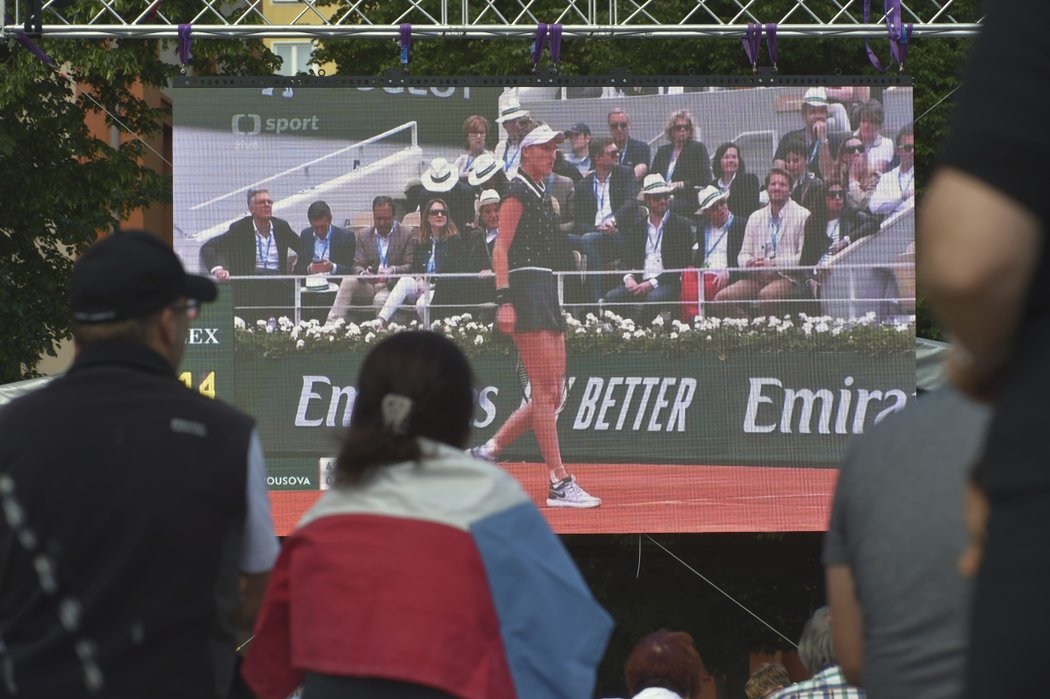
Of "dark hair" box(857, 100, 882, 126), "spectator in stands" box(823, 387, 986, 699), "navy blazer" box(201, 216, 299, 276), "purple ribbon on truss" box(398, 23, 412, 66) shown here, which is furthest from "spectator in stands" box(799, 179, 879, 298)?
"spectator in stands" box(823, 387, 986, 699)

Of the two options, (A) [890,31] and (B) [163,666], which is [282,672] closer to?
(B) [163,666]

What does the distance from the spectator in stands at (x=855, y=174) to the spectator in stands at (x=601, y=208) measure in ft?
3.94

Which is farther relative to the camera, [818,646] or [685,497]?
[685,497]

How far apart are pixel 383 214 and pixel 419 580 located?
615cm

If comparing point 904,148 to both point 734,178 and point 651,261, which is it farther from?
point 651,261

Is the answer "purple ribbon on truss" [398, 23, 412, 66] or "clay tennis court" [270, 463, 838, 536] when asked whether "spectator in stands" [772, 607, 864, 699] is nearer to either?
"clay tennis court" [270, 463, 838, 536]

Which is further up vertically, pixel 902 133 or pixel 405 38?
pixel 405 38

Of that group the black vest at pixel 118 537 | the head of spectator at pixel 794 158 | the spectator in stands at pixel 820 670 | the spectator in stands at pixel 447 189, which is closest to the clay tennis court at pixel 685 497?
the spectator in stands at pixel 447 189

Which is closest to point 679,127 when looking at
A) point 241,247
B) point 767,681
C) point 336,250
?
point 336,250

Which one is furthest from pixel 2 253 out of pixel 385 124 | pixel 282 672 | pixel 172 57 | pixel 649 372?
pixel 282 672

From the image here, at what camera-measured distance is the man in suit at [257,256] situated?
8.55 metres

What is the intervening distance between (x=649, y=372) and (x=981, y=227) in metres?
7.31

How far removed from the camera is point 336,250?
8.58 metres

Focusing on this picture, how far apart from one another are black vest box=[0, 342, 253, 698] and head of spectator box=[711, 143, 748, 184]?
21.4 ft
